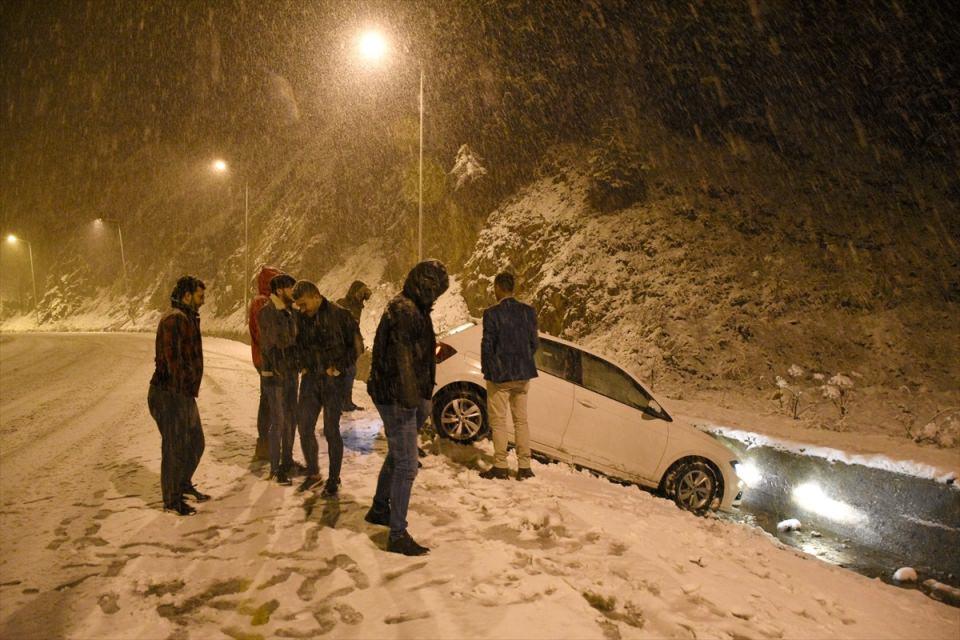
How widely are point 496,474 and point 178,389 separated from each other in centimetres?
319

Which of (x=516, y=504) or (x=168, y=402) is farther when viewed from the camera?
(x=516, y=504)

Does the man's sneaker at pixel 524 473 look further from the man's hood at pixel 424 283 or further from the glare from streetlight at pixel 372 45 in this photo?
the glare from streetlight at pixel 372 45

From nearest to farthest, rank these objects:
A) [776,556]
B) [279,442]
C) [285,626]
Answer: [285,626] → [776,556] → [279,442]

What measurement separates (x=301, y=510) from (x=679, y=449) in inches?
178

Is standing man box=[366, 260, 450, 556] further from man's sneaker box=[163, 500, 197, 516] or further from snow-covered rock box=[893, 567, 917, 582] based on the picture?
snow-covered rock box=[893, 567, 917, 582]

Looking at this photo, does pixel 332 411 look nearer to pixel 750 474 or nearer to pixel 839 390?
pixel 750 474

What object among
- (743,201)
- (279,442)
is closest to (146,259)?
(743,201)

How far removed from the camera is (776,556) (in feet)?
17.2

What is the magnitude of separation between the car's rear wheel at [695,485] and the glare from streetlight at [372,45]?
11.5m

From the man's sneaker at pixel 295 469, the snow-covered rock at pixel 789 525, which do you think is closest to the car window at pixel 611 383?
the snow-covered rock at pixel 789 525

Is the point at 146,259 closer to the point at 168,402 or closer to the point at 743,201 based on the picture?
the point at 743,201

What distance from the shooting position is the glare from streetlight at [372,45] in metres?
13.5

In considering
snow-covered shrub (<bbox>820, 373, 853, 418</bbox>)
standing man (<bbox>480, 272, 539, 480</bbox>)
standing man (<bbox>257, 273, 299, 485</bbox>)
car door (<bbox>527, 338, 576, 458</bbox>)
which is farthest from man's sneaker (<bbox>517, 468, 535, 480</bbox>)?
snow-covered shrub (<bbox>820, 373, 853, 418</bbox>)

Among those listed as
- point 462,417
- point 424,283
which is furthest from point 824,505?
point 424,283
